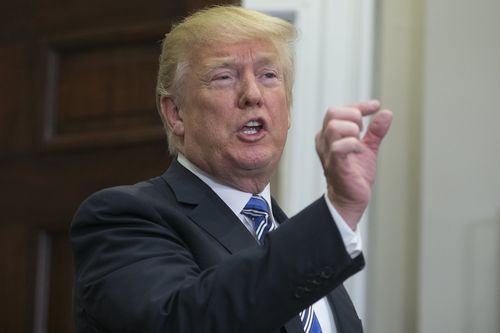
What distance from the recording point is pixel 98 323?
1506 mm

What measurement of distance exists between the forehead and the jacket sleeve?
0.40 m

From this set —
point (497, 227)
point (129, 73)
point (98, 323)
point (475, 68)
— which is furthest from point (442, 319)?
point (98, 323)

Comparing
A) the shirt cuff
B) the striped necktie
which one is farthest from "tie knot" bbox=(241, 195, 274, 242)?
the shirt cuff

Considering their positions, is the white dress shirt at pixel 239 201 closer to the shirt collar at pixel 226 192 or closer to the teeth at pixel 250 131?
the shirt collar at pixel 226 192

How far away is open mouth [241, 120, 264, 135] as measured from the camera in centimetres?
175

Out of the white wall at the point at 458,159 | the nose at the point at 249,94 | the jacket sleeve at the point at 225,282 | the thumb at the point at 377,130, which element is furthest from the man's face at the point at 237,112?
the white wall at the point at 458,159

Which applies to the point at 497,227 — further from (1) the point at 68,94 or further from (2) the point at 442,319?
(1) the point at 68,94

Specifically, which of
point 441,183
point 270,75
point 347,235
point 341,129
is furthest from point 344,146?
point 441,183

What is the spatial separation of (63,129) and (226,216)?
3.95 feet

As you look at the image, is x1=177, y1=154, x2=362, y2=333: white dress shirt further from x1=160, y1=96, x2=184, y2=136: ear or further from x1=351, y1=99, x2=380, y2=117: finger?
x1=351, y1=99, x2=380, y2=117: finger

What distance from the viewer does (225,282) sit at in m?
1.32

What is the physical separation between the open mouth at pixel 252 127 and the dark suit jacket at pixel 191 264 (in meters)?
0.12

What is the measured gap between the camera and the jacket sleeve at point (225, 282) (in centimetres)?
130

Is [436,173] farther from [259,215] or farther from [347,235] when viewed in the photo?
[347,235]
